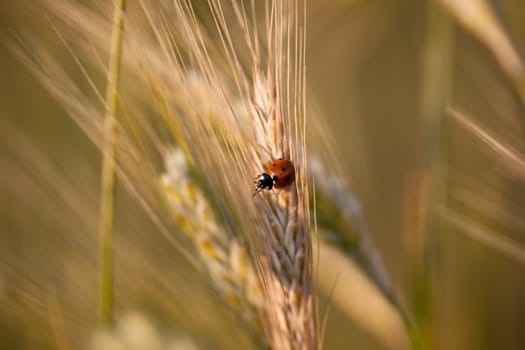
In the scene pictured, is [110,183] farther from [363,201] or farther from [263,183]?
[363,201]

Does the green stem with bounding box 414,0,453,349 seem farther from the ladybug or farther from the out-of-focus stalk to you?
the ladybug

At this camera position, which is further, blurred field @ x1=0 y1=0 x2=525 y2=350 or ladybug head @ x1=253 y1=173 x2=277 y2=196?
blurred field @ x1=0 y1=0 x2=525 y2=350

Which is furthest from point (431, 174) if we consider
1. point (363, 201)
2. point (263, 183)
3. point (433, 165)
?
point (363, 201)

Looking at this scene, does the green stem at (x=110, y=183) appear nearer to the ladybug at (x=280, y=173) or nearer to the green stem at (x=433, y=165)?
the ladybug at (x=280, y=173)

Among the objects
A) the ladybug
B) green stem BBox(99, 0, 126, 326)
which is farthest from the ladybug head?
green stem BBox(99, 0, 126, 326)

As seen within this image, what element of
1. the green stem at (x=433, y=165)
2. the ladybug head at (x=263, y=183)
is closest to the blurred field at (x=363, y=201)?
the green stem at (x=433, y=165)
